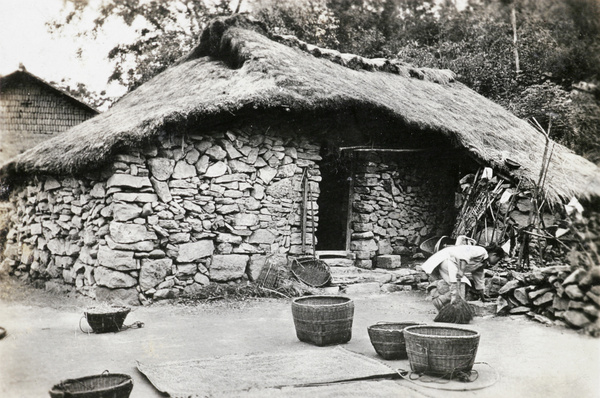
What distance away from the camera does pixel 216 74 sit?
9305 millimetres

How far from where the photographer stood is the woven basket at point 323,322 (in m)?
5.44

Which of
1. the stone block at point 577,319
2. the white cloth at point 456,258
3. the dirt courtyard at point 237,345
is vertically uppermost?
the white cloth at point 456,258

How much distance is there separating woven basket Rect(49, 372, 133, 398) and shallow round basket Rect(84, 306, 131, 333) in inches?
92.8

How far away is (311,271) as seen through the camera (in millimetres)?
8859

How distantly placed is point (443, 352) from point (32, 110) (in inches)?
638

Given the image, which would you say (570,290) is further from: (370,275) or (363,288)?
(370,275)

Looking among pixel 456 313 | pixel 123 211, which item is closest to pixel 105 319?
pixel 123 211

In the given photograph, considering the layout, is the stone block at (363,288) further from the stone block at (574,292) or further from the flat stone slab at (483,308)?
the stone block at (574,292)

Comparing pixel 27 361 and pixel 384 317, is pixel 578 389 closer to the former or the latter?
pixel 384 317

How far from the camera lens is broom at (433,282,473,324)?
6.47m

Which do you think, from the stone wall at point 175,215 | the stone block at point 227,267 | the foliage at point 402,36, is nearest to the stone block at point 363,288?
the stone wall at point 175,215

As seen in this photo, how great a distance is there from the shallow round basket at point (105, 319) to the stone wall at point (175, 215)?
1621mm

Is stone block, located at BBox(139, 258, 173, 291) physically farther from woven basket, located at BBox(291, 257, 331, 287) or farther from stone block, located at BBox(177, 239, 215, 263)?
woven basket, located at BBox(291, 257, 331, 287)

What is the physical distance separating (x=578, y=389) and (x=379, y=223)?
602cm
